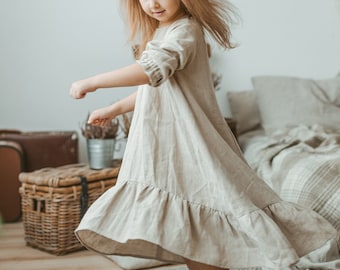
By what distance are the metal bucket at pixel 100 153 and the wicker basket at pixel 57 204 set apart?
73 millimetres

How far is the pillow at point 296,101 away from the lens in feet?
8.46

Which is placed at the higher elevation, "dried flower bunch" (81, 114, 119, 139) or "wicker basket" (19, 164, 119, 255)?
"dried flower bunch" (81, 114, 119, 139)

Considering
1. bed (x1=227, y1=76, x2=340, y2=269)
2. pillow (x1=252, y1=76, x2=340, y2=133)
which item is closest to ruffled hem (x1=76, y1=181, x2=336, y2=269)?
bed (x1=227, y1=76, x2=340, y2=269)

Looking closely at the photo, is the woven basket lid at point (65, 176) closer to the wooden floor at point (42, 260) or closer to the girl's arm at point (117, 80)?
the wooden floor at point (42, 260)

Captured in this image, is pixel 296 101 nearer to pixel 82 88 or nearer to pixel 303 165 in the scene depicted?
pixel 303 165

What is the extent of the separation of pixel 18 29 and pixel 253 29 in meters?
1.24

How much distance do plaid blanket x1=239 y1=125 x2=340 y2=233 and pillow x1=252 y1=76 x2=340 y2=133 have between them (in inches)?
Result: 5.6

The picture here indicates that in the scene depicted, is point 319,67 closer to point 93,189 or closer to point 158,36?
point 93,189

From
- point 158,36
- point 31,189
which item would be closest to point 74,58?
point 31,189

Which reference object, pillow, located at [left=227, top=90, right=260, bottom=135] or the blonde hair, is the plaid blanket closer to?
pillow, located at [left=227, top=90, right=260, bottom=135]

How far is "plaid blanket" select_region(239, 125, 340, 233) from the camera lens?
66.4 inches

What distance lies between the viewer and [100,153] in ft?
7.18

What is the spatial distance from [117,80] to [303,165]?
3.21 feet

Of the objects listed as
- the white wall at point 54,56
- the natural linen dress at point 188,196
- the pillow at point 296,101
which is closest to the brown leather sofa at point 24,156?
the white wall at point 54,56
